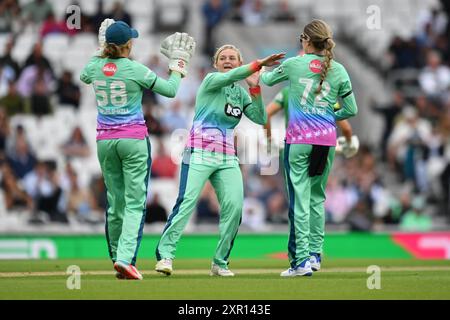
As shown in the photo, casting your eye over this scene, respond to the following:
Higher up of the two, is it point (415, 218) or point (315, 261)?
point (415, 218)

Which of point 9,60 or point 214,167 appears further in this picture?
point 9,60

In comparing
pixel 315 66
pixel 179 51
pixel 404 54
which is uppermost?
pixel 404 54

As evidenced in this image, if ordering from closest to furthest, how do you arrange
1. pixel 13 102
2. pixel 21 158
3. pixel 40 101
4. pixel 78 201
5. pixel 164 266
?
1. pixel 164 266
2. pixel 78 201
3. pixel 21 158
4. pixel 13 102
5. pixel 40 101

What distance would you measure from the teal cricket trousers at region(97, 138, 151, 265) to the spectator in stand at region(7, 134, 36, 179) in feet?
29.4

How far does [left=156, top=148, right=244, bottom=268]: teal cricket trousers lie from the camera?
37.2 feet

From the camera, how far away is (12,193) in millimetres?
19516

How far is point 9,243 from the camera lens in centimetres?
1762

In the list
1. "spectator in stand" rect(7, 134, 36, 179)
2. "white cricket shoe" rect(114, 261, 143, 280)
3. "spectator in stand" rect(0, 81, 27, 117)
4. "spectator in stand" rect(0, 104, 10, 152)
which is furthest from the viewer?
"spectator in stand" rect(0, 81, 27, 117)

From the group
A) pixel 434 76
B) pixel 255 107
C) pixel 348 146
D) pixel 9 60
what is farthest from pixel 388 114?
pixel 255 107

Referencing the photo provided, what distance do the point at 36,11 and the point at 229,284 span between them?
1405 cm

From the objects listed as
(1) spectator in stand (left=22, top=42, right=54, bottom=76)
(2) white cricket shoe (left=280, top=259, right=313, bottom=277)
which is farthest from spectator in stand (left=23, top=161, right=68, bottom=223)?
(2) white cricket shoe (left=280, top=259, right=313, bottom=277)

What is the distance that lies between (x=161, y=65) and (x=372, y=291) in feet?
43.2

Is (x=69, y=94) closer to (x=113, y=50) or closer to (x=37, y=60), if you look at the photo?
(x=37, y=60)

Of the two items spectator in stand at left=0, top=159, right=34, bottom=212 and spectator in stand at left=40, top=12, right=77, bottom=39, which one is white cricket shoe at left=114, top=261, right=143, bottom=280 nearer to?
spectator in stand at left=0, top=159, right=34, bottom=212
